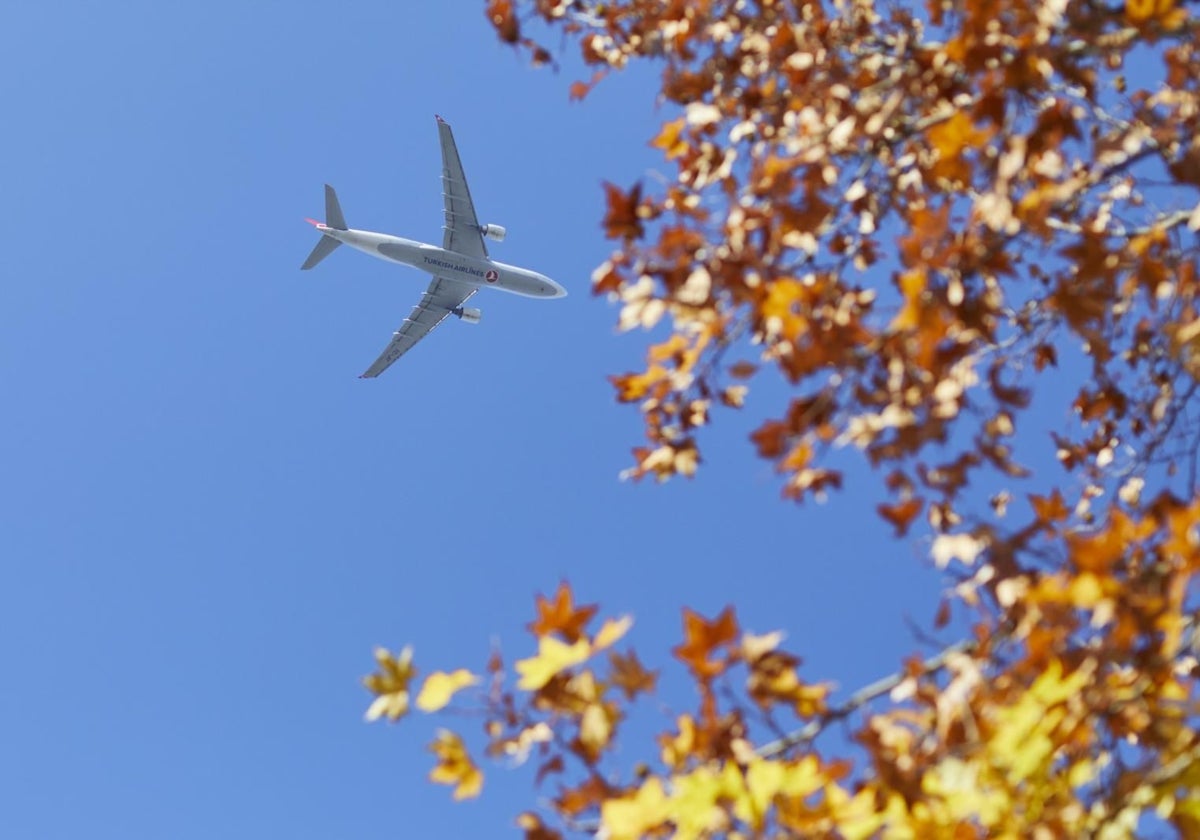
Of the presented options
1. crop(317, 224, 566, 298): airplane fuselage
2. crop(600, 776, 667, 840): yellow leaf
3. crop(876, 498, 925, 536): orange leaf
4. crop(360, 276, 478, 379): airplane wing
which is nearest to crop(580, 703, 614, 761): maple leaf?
crop(600, 776, 667, 840): yellow leaf

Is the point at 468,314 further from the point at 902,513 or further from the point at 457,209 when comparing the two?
the point at 902,513

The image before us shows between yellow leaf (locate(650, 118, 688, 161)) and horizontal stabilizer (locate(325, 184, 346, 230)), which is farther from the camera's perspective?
horizontal stabilizer (locate(325, 184, 346, 230))

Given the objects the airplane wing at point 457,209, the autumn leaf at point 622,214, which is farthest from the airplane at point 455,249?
the autumn leaf at point 622,214

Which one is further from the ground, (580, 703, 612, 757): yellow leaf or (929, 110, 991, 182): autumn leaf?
(929, 110, 991, 182): autumn leaf

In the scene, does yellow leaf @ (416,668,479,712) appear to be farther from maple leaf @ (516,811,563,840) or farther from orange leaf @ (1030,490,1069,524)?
orange leaf @ (1030,490,1069,524)

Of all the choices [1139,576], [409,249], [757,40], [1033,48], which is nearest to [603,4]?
[757,40]
